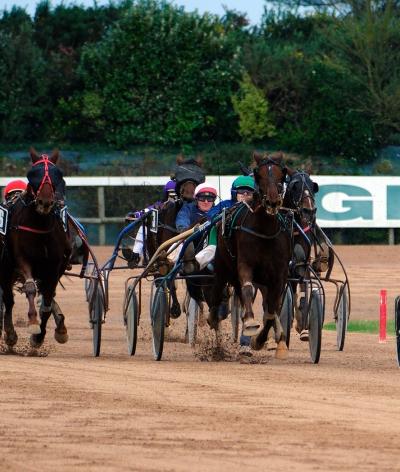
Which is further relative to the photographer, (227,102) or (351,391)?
(227,102)

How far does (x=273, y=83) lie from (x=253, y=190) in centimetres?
2436

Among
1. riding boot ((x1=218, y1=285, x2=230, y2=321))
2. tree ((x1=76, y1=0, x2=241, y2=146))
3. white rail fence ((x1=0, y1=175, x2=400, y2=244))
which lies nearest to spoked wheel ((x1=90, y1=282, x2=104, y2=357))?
riding boot ((x1=218, y1=285, x2=230, y2=321))

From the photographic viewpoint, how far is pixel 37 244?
1363 centimetres

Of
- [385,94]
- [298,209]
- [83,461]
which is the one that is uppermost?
[385,94]

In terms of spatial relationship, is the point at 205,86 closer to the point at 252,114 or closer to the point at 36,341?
the point at 252,114

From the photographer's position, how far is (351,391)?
10.4m

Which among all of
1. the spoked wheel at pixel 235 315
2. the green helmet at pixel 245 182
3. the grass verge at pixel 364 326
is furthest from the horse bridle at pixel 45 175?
the grass verge at pixel 364 326

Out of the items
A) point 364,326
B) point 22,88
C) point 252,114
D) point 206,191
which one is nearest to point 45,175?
point 206,191

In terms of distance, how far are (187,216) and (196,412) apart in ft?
22.2

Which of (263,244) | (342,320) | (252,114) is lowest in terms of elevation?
(342,320)

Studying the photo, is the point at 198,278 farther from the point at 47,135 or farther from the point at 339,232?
the point at 47,135

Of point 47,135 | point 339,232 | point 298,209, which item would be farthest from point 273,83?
point 298,209

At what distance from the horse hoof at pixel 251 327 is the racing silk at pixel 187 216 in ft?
11.7

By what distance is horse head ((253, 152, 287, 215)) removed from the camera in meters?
12.3
